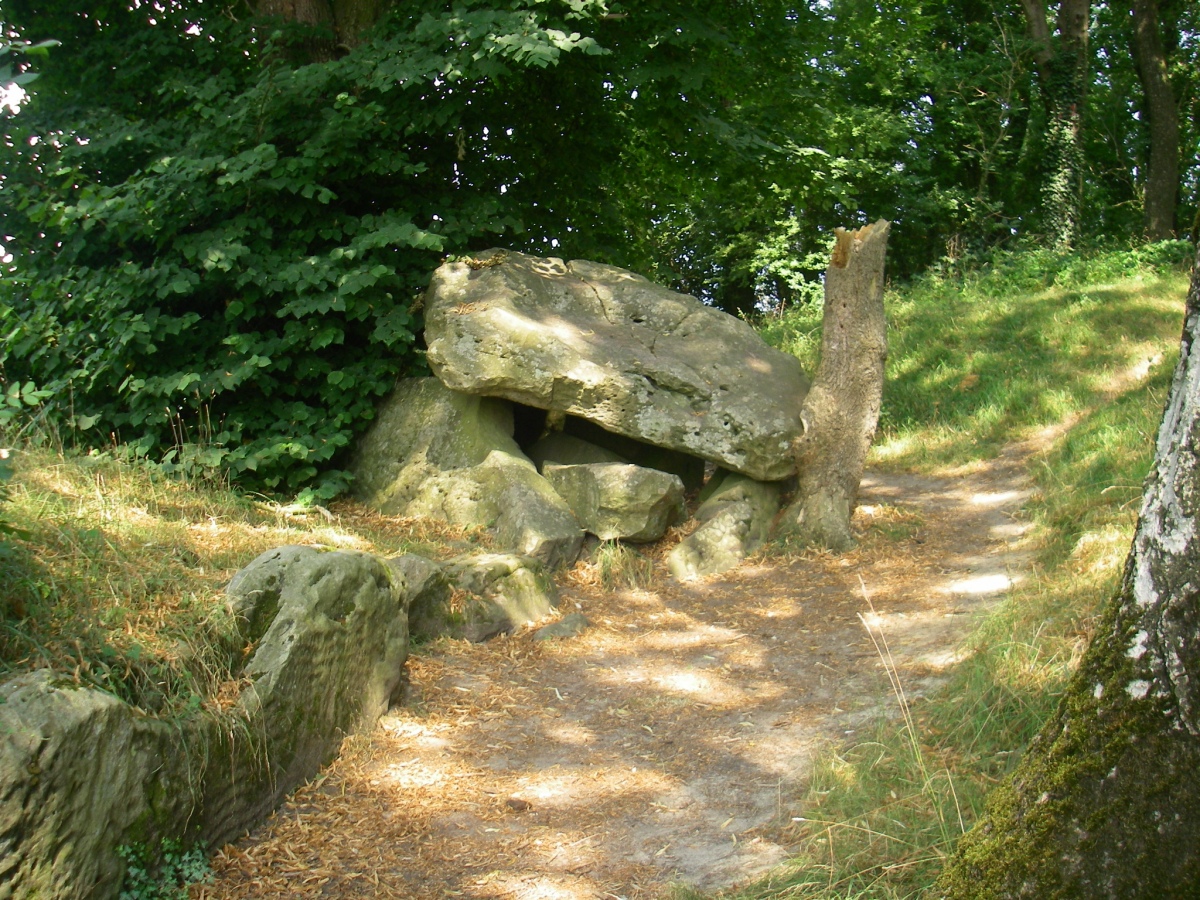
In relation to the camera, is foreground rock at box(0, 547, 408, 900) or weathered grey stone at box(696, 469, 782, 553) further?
weathered grey stone at box(696, 469, 782, 553)

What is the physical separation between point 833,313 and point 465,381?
3.09 metres

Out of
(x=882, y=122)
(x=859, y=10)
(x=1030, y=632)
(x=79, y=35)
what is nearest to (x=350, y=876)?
(x=1030, y=632)

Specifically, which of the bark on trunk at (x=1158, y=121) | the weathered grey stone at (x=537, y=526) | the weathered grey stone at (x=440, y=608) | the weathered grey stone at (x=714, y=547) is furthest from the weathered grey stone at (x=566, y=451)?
the bark on trunk at (x=1158, y=121)

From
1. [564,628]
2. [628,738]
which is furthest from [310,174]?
[628,738]

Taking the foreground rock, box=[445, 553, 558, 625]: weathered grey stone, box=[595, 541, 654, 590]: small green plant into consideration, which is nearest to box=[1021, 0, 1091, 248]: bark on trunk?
box=[595, 541, 654, 590]: small green plant

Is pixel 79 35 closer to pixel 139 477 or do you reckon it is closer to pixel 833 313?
pixel 139 477

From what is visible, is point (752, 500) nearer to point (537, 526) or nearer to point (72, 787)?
point (537, 526)

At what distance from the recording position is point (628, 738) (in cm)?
528

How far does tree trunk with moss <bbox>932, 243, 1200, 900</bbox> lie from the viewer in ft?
7.63

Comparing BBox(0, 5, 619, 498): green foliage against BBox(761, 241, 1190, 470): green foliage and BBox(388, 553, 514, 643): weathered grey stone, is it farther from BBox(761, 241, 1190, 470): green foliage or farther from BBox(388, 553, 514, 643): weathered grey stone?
BBox(761, 241, 1190, 470): green foliage

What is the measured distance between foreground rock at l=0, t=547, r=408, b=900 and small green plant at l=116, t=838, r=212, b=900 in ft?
0.13

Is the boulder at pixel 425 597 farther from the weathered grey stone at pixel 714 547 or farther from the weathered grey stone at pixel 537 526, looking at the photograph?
the weathered grey stone at pixel 714 547

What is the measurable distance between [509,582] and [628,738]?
180cm

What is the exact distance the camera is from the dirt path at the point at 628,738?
159 inches
